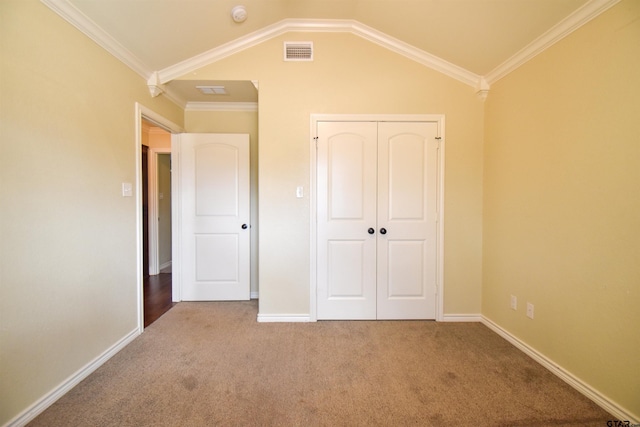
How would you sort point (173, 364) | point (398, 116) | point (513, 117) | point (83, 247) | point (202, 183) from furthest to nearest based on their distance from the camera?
point (202, 183) → point (398, 116) → point (513, 117) → point (173, 364) → point (83, 247)

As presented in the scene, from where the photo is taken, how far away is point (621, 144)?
1.45m

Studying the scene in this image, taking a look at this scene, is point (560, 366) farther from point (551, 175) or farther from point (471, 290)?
point (551, 175)

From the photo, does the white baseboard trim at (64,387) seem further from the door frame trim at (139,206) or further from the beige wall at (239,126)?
the beige wall at (239,126)

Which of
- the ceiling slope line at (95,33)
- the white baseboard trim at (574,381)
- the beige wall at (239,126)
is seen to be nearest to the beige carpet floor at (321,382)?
the white baseboard trim at (574,381)

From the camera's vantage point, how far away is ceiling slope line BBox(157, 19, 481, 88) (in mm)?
2477

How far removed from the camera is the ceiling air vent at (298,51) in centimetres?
252

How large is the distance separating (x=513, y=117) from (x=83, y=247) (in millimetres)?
3656

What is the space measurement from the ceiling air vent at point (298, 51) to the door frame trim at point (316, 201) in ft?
2.00

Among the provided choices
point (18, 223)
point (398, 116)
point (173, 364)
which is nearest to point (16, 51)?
point (18, 223)

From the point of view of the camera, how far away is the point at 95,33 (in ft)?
5.91

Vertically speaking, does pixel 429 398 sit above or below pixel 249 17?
below

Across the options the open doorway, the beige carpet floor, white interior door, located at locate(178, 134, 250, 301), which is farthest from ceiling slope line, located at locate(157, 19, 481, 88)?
the beige carpet floor

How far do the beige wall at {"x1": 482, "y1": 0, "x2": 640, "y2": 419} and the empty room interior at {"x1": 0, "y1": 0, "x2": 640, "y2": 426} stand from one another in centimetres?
1

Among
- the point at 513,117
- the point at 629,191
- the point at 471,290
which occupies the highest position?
the point at 513,117
